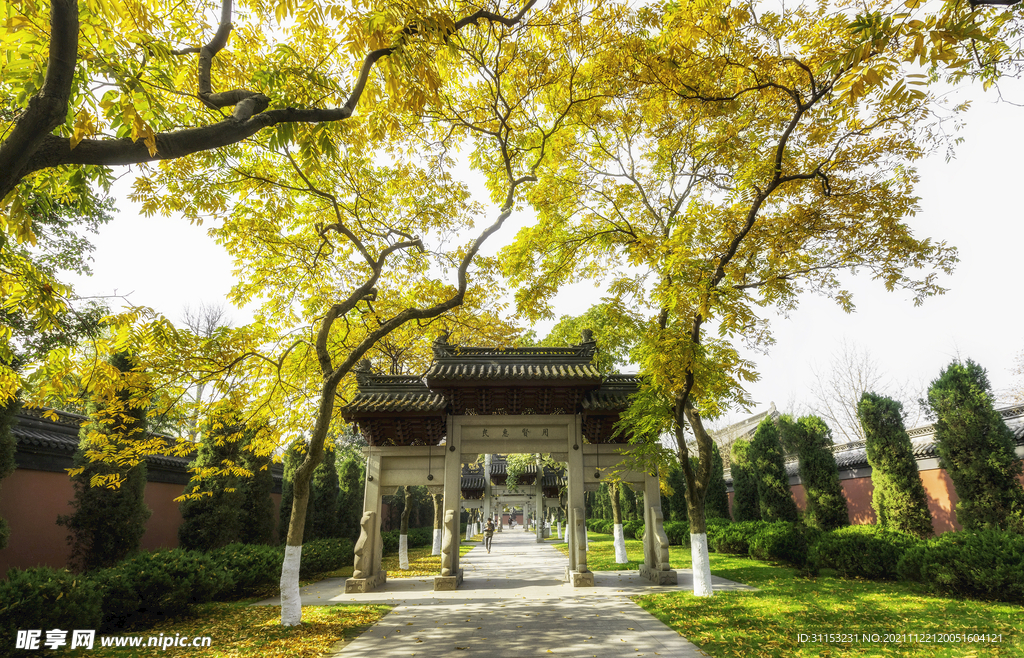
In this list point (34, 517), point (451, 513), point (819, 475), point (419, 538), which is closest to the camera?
point (34, 517)

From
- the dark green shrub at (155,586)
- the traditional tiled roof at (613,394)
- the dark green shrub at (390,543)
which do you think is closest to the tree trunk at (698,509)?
the traditional tiled roof at (613,394)

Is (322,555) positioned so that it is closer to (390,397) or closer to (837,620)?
(390,397)

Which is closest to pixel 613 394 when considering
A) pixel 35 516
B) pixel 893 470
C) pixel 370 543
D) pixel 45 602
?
pixel 370 543

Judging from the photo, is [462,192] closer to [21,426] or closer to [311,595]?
[311,595]

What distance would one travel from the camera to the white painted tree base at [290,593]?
23.1 feet

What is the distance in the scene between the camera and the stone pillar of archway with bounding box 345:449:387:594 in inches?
407

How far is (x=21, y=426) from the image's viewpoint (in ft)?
32.8

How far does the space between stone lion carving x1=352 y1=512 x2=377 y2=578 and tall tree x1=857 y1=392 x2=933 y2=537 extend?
41.4 ft

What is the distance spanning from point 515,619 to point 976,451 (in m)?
10.2

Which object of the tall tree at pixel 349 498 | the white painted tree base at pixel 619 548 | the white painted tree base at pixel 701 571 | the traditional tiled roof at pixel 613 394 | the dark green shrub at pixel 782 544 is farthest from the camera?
the tall tree at pixel 349 498

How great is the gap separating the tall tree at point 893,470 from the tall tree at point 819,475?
143cm

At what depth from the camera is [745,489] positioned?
709 inches

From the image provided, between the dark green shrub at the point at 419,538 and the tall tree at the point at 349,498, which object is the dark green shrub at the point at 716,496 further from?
the tall tree at the point at 349,498

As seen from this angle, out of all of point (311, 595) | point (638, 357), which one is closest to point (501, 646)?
point (638, 357)
